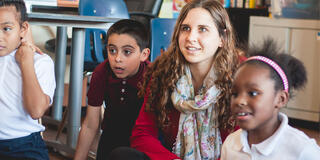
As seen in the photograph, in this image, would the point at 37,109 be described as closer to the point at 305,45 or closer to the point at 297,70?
the point at 297,70

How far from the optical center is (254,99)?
44.8 inches

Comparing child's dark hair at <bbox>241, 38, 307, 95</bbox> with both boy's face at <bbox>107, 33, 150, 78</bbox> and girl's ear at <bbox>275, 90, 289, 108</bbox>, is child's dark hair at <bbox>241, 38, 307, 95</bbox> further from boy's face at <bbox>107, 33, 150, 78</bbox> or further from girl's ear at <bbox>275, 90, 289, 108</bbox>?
boy's face at <bbox>107, 33, 150, 78</bbox>

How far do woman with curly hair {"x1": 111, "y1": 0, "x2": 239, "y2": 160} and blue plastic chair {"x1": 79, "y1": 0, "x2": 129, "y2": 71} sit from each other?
4.61ft

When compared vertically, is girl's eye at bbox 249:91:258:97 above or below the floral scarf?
above

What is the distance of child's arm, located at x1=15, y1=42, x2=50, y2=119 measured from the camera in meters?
1.46

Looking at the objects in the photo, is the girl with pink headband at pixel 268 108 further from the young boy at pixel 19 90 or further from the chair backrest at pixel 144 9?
the chair backrest at pixel 144 9

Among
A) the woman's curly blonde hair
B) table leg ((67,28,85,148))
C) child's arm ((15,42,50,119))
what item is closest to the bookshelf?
table leg ((67,28,85,148))

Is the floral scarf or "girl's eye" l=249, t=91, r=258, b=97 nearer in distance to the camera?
"girl's eye" l=249, t=91, r=258, b=97

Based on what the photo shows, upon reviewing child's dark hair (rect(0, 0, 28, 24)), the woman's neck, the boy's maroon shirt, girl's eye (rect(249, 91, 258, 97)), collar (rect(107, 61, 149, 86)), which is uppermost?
child's dark hair (rect(0, 0, 28, 24))

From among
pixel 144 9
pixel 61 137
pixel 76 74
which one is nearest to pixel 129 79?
pixel 76 74

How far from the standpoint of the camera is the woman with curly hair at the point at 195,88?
5.00ft

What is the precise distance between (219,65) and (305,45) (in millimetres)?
2146

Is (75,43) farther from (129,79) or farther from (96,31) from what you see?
(129,79)

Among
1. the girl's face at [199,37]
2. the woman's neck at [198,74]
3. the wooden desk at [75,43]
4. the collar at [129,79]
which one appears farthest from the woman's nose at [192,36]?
the wooden desk at [75,43]
